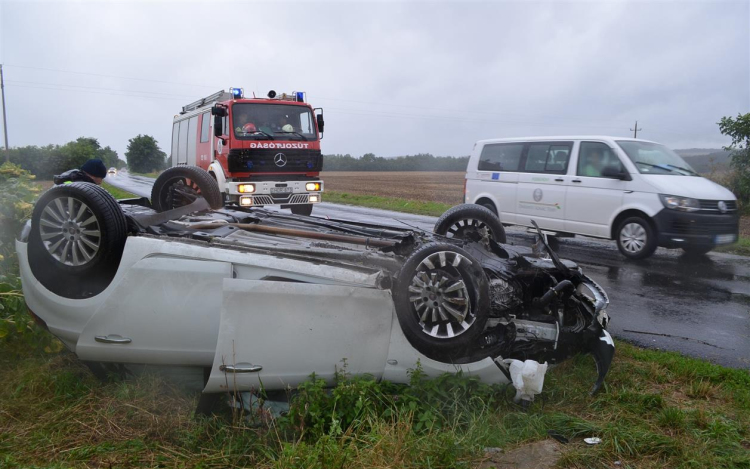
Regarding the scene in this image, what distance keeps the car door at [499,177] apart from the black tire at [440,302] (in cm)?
762

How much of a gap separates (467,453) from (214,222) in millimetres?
2530

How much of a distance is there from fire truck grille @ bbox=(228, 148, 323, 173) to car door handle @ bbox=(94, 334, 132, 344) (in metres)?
8.24

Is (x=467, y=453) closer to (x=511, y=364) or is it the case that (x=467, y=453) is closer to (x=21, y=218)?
(x=511, y=364)

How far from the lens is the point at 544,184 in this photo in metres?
9.90

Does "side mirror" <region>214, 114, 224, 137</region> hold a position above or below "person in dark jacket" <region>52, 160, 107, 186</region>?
above

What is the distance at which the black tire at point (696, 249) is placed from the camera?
8.25 meters

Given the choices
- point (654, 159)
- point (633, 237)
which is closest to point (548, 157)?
point (654, 159)

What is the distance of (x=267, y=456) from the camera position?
9.14 feet

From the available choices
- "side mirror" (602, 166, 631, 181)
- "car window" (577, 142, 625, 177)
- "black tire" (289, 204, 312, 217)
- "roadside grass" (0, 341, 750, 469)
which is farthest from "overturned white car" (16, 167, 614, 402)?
"black tire" (289, 204, 312, 217)

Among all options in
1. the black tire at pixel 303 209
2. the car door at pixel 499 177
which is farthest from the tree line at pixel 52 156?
the car door at pixel 499 177

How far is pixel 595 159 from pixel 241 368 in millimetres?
8024

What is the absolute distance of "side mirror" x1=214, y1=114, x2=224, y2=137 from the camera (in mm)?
11125

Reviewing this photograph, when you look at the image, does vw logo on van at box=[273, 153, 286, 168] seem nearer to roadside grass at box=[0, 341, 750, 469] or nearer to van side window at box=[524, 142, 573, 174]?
van side window at box=[524, 142, 573, 174]

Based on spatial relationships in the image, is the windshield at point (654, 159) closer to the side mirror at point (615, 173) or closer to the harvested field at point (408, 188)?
the side mirror at point (615, 173)
